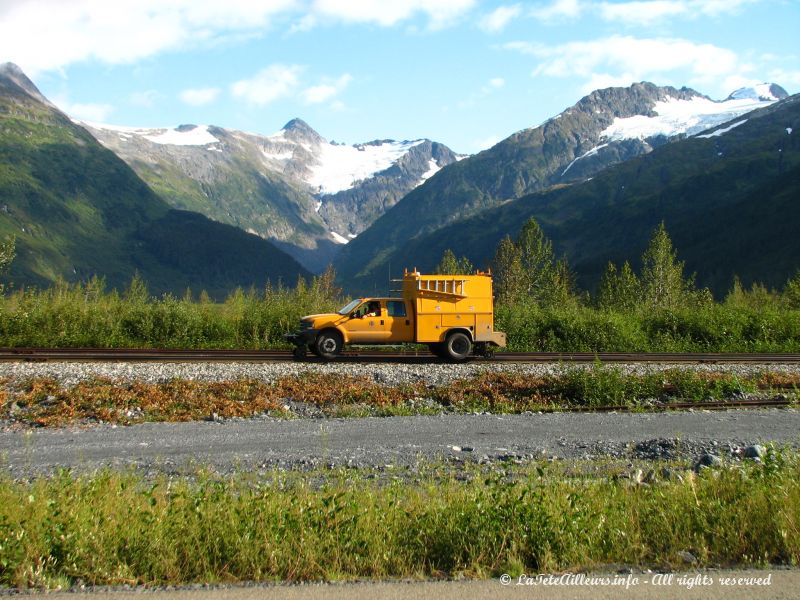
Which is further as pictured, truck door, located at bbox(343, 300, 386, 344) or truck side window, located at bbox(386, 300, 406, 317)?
truck side window, located at bbox(386, 300, 406, 317)

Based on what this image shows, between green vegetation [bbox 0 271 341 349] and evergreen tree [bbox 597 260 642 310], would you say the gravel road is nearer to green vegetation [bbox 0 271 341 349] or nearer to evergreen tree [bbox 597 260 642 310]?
green vegetation [bbox 0 271 341 349]

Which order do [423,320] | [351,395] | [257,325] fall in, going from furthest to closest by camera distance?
[257,325] → [423,320] → [351,395]

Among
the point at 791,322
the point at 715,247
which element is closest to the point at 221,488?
the point at 791,322

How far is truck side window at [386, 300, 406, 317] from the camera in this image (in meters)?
24.0

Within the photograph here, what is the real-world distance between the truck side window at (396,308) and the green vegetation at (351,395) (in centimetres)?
559

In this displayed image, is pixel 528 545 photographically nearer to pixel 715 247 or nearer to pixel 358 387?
pixel 358 387

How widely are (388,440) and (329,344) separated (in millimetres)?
10954

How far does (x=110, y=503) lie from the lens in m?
7.23

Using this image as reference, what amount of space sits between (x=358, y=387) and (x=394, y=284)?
8688mm

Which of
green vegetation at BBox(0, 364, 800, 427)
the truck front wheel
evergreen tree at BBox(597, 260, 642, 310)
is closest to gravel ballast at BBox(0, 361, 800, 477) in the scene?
green vegetation at BBox(0, 364, 800, 427)

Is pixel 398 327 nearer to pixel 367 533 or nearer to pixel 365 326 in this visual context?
pixel 365 326

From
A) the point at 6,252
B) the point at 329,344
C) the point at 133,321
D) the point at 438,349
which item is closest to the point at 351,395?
the point at 329,344

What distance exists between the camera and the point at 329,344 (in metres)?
23.4

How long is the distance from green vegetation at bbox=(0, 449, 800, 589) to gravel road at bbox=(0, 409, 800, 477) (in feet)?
10.2
